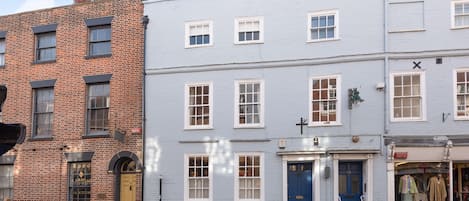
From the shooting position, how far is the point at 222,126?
19.9 m

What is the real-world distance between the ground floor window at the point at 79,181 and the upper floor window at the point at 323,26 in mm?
9356

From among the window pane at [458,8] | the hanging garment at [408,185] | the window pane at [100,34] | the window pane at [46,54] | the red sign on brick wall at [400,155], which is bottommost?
the hanging garment at [408,185]

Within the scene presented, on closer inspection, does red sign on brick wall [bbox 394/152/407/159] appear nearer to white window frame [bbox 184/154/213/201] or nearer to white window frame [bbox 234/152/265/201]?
white window frame [bbox 234/152/265/201]

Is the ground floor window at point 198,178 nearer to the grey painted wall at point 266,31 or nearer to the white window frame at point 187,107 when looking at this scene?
the white window frame at point 187,107

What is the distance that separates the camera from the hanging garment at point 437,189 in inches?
703

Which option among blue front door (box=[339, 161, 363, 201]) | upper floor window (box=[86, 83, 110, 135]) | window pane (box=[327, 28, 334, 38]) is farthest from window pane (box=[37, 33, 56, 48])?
blue front door (box=[339, 161, 363, 201])

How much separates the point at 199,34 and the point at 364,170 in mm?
7316

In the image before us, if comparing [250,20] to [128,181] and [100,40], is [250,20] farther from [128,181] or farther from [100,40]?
[128,181]

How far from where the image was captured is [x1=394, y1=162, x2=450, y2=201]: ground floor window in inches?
705

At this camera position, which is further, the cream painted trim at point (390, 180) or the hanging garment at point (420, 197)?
the hanging garment at point (420, 197)

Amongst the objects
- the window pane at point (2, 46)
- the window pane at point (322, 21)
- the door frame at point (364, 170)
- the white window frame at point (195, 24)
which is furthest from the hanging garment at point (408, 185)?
the window pane at point (2, 46)

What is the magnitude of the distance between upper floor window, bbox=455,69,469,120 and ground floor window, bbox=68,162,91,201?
12.8m

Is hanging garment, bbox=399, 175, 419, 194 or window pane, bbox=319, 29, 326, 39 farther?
window pane, bbox=319, 29, 326, 39

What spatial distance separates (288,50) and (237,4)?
249 centimetres
